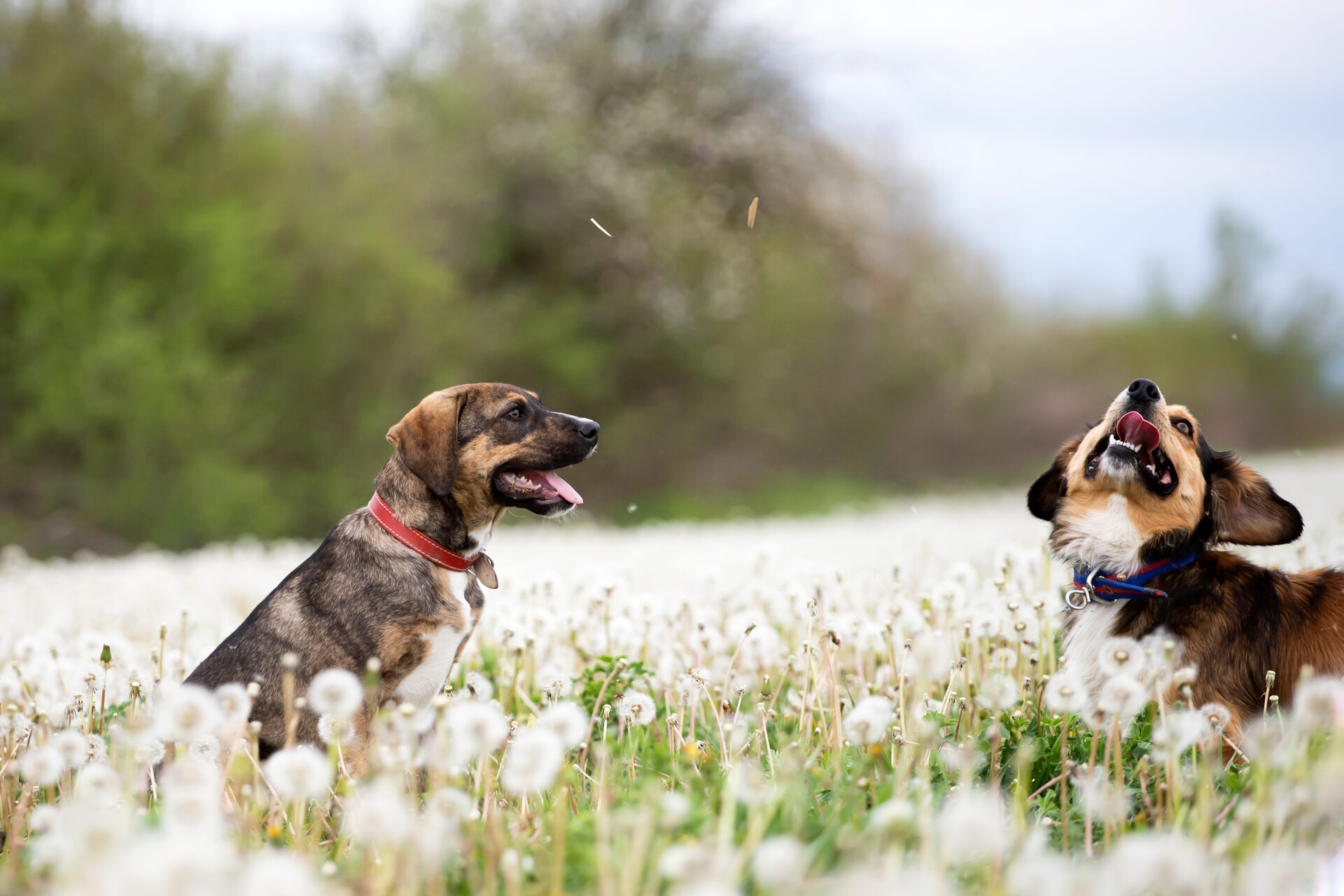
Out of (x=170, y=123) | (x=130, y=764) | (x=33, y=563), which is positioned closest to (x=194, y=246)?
(x=170, y=123)

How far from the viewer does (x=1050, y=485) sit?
4.73 metres

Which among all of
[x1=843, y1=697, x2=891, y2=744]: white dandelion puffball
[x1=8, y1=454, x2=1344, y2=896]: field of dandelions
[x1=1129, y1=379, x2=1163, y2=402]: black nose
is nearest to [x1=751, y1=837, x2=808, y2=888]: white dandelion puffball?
[x1=8, y1=454, x2=1344, y2=896]: field of dandelions

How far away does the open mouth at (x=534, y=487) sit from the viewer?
4641 millimetres

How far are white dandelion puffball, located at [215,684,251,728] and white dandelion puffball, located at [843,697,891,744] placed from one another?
61.2 inches

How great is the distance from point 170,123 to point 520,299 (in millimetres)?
7746

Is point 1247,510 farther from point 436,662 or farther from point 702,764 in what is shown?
point 436,662

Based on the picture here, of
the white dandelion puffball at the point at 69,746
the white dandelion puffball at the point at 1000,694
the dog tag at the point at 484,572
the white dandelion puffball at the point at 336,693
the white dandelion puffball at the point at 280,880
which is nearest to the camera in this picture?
the white dandelion puffball at the point at 280,880

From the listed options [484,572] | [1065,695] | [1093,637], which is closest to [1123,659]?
[1065,695]

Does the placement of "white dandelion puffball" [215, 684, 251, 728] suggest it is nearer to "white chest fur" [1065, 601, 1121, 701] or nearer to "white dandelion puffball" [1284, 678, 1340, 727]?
"white dandelion puffball" [1284, 678, 1340, 727]

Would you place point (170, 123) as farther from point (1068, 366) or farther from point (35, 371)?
point (1068, 366)

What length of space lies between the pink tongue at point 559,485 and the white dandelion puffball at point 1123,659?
2.32m

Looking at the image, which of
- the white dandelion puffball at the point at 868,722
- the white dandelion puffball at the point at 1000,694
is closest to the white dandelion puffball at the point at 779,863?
the white dandelion puffball at the point at 868,722

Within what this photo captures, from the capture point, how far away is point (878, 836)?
227 cm

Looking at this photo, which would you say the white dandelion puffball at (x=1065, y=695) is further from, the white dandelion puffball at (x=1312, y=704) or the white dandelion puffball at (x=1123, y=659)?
the white dandelion puffball at (x=1312, y=704)
